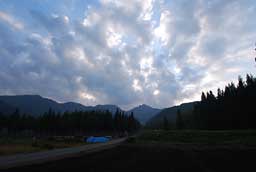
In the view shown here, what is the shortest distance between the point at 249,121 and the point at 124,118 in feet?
230

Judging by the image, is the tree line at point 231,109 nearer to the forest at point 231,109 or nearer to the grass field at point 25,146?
the forest at point 231,109

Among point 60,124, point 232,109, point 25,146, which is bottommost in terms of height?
point 25,146

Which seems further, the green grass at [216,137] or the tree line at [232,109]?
the tree line at [232,109]

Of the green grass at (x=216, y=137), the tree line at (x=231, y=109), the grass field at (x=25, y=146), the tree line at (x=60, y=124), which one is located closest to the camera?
the grass field at (x=25, y=146)

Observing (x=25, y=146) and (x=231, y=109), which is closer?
(x=25, y=146)

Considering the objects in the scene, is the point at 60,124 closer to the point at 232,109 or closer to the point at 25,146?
the point at 25,146

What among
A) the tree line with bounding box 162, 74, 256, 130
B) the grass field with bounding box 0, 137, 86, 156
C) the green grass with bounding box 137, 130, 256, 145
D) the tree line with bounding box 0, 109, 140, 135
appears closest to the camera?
the grass field with bounding box 0, 137, 86, 156

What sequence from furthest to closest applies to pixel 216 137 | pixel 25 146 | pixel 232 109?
pixel 232 109
pixel 216 137
pixel 25 146

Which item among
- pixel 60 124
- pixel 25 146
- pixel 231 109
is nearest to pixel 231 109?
pixel 231 109

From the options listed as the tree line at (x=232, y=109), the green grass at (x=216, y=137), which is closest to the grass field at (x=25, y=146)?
the green grass at (x=216, y=137)

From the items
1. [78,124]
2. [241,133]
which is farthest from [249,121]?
[78,124]

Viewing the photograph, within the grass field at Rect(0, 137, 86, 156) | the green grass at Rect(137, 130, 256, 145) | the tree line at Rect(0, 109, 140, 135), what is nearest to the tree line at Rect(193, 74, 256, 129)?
Result: the green grass at Rect(137, 130, 256, 145)

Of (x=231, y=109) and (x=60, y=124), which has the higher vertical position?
(x=231, y=109)

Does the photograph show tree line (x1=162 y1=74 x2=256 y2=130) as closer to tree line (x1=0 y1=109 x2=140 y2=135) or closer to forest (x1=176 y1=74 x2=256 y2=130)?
forest (x1=176 y1=74 x2=256 y2=130)
